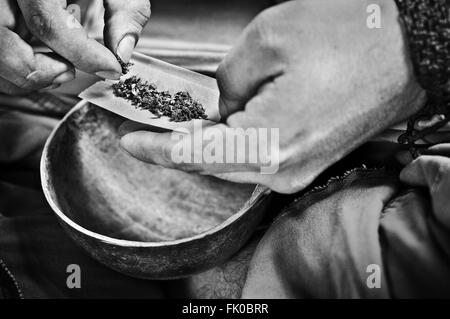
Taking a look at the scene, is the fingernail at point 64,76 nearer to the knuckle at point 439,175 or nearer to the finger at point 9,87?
the finger at point 9,87

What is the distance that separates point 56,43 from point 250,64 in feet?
0.95

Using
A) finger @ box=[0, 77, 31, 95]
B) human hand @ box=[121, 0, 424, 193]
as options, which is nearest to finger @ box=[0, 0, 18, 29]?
finger @ box=[0, 77, 31, 95]

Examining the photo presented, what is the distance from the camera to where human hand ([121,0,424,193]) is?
0.51 m

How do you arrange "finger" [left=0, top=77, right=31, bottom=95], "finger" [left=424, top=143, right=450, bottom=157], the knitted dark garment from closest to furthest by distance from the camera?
the knitted dark garment < "finger" [left=424, top=143, right=450, bottom=157] < "finger" [left=0, top=77, right=31, bottom=95]

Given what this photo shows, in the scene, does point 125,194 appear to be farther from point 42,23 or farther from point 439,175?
point 439,175

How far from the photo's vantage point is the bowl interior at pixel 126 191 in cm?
84

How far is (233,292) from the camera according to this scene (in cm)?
76

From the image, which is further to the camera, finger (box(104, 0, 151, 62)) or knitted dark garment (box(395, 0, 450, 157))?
finger (box(104, 0, 151, 62))

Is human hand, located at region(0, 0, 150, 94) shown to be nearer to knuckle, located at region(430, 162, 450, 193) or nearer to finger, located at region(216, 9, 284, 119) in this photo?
finger, located at region(216, 9, 284, 119)

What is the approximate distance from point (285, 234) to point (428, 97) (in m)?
0.26

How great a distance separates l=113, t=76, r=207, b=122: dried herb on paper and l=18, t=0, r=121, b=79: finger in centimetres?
7

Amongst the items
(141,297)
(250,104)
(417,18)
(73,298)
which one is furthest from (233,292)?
(417,18)

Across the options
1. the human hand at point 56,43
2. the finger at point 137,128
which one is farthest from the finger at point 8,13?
the finger at point 137,128

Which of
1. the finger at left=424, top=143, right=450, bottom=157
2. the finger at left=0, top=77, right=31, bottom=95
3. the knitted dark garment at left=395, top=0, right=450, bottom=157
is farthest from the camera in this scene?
the finger at left=0, top=77, right=31, bottom=95
